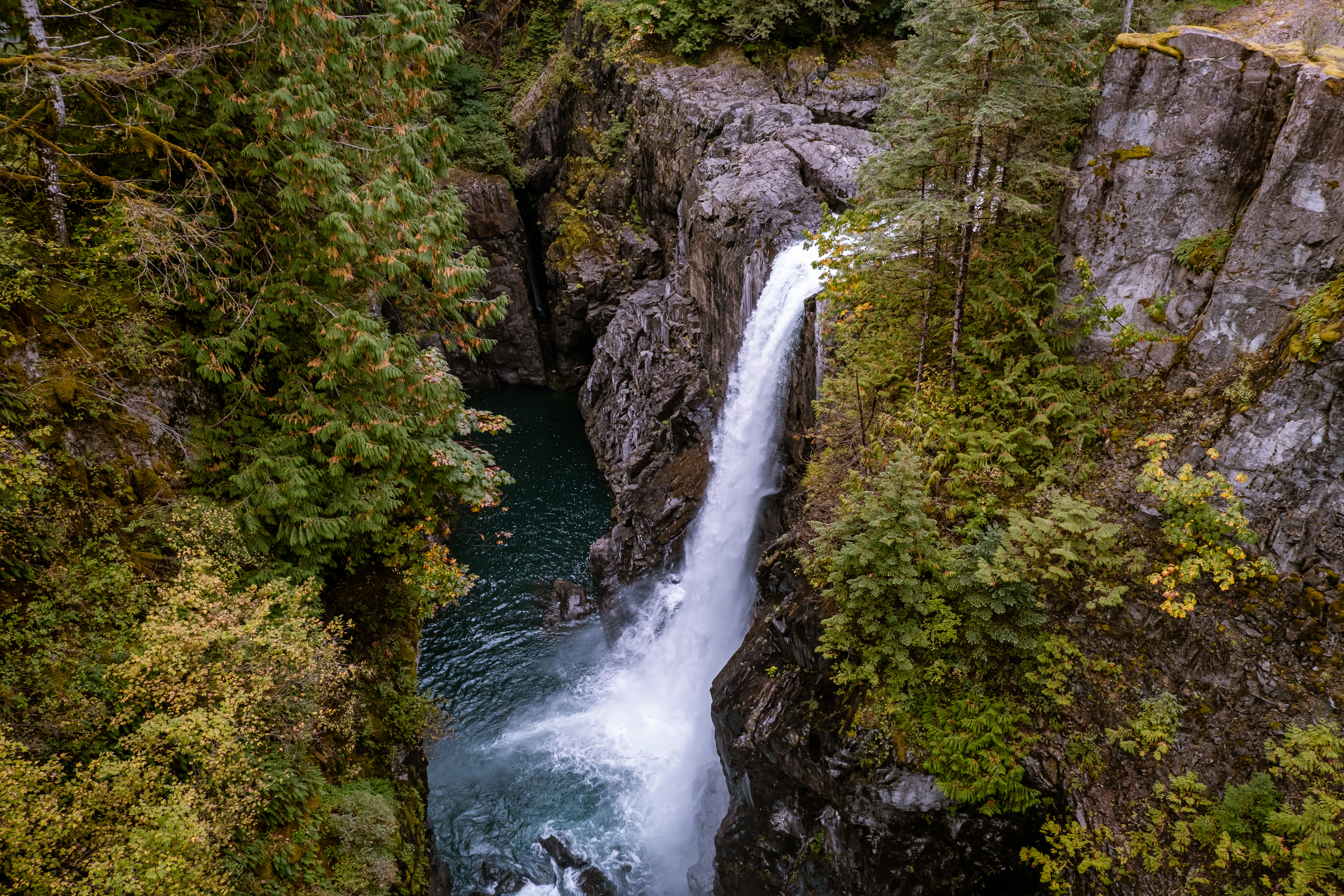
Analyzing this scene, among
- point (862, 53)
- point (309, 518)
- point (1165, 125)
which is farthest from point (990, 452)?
point (862, 53)

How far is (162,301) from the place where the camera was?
9664 mm

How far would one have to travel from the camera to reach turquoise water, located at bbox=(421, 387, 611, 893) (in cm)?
1638

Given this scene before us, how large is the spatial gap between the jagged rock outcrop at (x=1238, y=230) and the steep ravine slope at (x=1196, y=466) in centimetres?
2

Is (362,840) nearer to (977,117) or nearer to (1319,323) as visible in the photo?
(977,117)

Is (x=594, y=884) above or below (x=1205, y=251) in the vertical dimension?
below

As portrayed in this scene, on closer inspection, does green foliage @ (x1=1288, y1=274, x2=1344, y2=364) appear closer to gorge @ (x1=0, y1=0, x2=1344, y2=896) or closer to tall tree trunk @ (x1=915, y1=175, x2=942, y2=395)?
gorge @ (x1=0, y1=0, x2=1344, y2=896)

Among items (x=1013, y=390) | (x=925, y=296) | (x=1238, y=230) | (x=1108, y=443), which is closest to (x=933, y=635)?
(x=1108, y=443)

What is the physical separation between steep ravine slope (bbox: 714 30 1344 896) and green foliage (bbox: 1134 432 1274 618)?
0.82 feet

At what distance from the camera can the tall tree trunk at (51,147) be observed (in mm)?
8406

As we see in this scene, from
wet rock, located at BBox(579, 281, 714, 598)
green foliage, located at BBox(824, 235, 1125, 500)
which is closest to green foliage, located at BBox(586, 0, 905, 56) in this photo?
wet rock, located at BBox(579, 281, 714, 598)

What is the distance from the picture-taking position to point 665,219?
1262 inches

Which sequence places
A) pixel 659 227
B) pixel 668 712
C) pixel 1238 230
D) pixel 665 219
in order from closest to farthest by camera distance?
pixel 1238 230, pixel 668 712, pixel 665 219, pixel 659 227

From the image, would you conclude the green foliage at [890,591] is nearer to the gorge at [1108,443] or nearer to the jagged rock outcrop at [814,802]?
the jagged rock outcrop at [814,802]

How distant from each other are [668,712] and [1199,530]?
47.0ft
